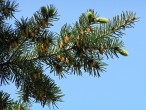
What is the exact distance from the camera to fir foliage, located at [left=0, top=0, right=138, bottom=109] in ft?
12.6

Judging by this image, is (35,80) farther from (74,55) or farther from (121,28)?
(121,28)

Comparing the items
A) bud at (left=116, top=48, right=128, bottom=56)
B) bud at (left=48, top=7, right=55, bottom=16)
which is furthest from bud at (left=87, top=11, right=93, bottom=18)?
bud at (left=116, top=48, right=128, bottom=56)

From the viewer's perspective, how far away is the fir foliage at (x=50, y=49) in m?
3.85

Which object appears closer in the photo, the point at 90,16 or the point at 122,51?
the point at 90,16

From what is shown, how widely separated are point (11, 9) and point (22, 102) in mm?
1231

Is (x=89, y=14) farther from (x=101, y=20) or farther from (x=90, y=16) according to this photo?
(x=101, y=20)

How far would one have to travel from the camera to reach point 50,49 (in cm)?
405

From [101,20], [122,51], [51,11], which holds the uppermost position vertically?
[51,11]

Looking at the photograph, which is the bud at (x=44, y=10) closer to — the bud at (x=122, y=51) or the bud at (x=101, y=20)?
the bud at (x=101, y=20)

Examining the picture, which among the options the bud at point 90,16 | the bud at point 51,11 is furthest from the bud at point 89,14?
the bud at point 51,11

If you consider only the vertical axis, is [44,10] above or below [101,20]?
above

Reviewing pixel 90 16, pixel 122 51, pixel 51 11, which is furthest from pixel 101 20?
pixel 51 11

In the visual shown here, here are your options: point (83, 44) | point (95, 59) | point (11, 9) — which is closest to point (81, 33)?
point (83, 44)

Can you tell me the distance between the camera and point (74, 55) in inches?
159
